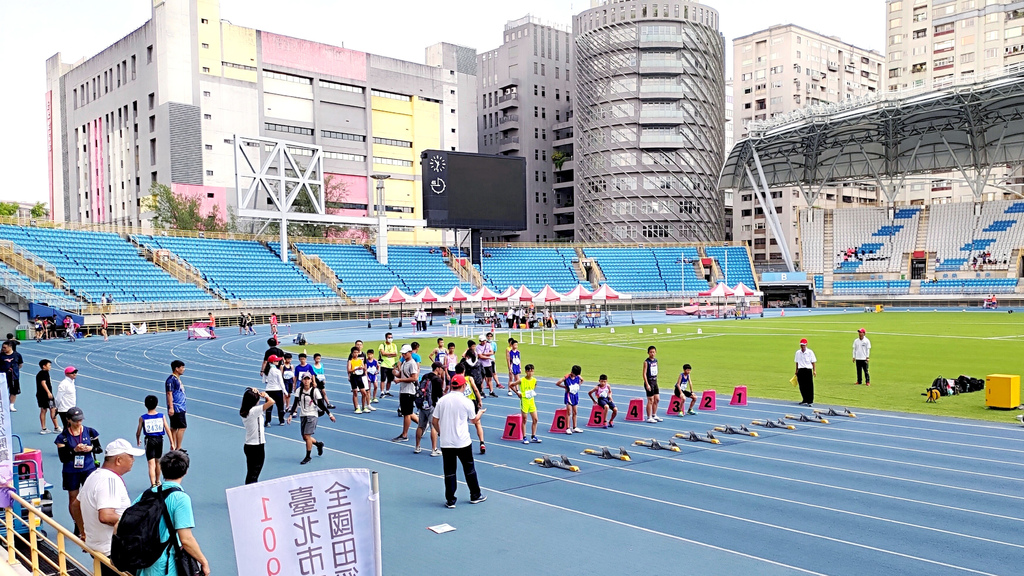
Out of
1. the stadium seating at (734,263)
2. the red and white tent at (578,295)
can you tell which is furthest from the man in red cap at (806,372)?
the stadium seating at (734,263)

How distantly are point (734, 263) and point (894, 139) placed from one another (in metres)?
19.1

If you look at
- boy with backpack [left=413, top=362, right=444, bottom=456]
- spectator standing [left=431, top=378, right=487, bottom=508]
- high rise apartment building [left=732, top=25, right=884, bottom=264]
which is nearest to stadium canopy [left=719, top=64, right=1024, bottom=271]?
high rise apartment building [left=732, top=25, right=884, bottom=264]

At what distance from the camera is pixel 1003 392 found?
688 inches

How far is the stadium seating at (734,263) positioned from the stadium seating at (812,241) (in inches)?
216

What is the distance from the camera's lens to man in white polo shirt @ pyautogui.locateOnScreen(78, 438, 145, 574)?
6.54 meters

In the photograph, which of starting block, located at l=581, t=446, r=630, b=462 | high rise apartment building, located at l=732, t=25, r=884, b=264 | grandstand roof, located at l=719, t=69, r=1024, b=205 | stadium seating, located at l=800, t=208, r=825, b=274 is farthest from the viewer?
high rise apartment building, located at l=732, t=25, r=884, b=264

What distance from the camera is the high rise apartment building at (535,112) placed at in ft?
367

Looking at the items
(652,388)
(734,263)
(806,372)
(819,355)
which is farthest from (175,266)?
(734,263)

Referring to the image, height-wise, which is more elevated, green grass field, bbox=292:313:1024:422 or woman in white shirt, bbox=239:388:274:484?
woman in white shirt, bbox=239:388:274:484

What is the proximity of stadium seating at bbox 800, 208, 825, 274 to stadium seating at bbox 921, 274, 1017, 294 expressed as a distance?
1023cm

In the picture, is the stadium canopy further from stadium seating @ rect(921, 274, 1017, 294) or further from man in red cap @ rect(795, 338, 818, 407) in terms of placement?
man in red cap @ rect(795, 338, 818, 407)

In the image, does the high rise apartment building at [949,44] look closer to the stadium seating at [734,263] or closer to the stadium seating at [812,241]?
the stadium seating at [812,241]

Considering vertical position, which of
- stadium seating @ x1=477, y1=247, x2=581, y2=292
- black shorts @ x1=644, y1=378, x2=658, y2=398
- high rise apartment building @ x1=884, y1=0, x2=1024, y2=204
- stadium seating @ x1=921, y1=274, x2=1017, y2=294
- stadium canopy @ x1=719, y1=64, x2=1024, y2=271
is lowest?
black shorts @ x1=644, y1=378, x2=658, y2=398

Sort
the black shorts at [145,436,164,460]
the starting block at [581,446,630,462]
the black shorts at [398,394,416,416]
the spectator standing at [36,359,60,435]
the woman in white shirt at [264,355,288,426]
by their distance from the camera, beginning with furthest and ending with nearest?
the woman in white shirt at [264,355,288,426] → the spectator standing at [36,359,60,435] → the black shorts at [398,394,416,416] → the starting block at [581,446,630,462] → the black shorts at [145,436,164,460]
